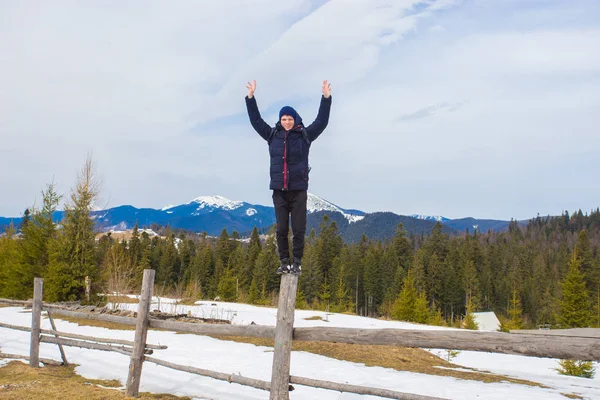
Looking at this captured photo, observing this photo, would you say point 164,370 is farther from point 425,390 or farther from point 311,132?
point 311,132

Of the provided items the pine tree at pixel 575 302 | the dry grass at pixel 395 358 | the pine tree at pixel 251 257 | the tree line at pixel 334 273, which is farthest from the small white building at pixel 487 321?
the dry grass at pixel 395 358

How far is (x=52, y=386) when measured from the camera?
234 inches

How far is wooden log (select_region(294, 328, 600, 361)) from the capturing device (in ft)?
9.39

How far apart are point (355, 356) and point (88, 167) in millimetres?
17372

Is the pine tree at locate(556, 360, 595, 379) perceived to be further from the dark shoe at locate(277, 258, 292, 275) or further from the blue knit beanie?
the blue knit beanie

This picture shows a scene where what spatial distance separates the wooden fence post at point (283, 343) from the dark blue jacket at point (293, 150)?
4.24 ft

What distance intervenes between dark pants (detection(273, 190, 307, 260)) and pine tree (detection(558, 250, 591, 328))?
31497 millimetres

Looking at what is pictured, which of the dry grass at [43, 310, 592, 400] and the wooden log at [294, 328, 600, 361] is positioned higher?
the wooden log at [294, 328, 600, 361]

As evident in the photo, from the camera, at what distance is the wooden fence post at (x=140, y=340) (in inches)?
218

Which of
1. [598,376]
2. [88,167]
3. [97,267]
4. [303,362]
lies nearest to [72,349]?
[303,362]

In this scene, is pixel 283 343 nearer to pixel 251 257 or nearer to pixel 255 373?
pixel 255 373

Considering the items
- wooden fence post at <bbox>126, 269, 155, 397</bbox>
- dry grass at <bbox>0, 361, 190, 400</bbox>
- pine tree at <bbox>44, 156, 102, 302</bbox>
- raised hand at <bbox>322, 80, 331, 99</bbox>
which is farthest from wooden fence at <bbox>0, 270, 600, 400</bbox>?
pine tree at <bbox>44, 156, 102, 302</bbox>

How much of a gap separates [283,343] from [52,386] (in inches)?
161

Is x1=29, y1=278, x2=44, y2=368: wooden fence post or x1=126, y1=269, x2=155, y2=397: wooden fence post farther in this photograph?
x1=29, y1=278, x2=44, y2=368: wooden fence post
